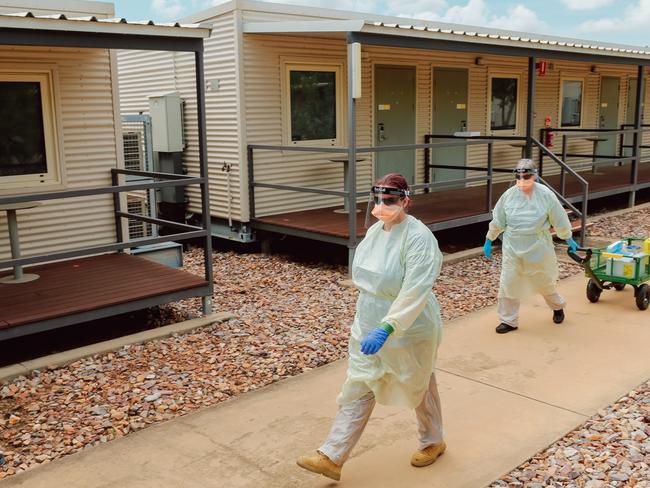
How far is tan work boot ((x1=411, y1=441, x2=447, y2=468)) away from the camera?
402cm

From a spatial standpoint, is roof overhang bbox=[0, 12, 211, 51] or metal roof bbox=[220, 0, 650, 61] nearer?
roof overhang bbox=[0, 12, 211, 51]

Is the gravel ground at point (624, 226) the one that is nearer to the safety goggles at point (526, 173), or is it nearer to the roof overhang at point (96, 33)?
the safety goggles at point (526, 173)

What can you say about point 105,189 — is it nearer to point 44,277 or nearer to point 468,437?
point 44,277

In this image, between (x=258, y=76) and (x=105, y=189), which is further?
(x=258, y=76)

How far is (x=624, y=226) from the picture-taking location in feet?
39.0

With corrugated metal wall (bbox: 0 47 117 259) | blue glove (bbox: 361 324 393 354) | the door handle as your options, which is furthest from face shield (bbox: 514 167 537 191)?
the door handle

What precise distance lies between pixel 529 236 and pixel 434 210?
4.24 meters

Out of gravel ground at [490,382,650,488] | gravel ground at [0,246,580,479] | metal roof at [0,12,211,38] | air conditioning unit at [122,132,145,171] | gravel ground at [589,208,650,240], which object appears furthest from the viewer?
gravel ground at [589,208,650,240]

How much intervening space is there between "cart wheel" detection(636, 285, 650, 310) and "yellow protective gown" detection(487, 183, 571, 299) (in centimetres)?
119

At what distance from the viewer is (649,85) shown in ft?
59.6

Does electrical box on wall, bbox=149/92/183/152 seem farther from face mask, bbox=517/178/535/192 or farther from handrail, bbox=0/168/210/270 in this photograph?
face mask, bbox=517/178/535/192

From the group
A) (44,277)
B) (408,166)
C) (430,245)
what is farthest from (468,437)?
(408,166)

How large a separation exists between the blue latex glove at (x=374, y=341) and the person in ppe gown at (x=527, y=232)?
10.4 feet

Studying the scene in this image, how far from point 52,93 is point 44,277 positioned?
74.3 inches
